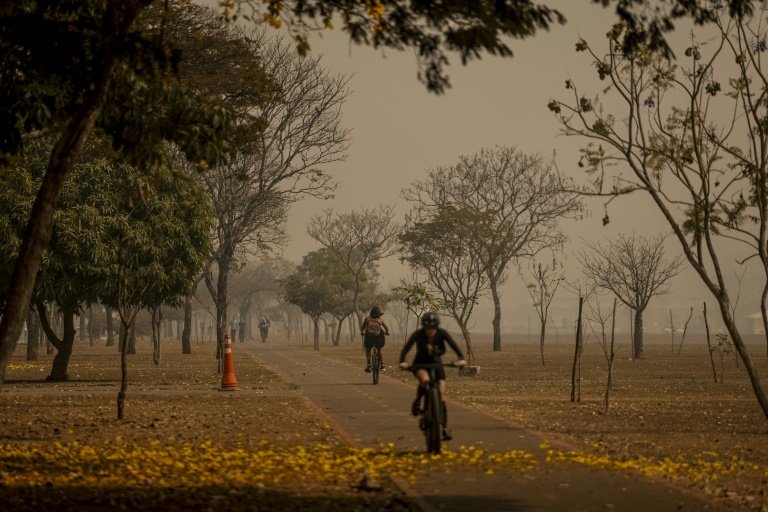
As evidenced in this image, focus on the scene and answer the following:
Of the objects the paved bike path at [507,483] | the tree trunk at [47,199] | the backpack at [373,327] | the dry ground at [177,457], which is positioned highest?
the tree trunk at [47,199]

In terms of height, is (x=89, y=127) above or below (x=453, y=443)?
above

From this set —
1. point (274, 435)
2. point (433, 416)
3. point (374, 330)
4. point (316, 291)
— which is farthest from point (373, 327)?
point (316, 291)

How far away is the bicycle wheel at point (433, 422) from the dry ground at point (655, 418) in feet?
7.00

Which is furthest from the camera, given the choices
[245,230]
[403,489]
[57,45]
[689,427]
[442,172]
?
[442,172]

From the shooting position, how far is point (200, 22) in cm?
2417

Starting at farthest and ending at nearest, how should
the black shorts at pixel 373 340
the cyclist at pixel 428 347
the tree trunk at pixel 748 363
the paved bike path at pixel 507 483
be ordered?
the black shorts at pixel 373 340
the tree trunk at pixel 748 363
the cyclist at pixel 428 347
the paved bike path at pixel 507 483

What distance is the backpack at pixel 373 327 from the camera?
86.9 ft

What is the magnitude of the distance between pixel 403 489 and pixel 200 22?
52.0 ft

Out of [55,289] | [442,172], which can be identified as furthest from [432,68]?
[442,172]

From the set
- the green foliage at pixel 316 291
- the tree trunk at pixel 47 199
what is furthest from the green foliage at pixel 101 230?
the green foliage at pixel 316 291

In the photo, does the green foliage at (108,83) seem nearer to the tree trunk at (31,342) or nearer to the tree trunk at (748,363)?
the tree trunk at (748,363)

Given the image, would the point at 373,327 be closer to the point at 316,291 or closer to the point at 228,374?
the point at 228,374

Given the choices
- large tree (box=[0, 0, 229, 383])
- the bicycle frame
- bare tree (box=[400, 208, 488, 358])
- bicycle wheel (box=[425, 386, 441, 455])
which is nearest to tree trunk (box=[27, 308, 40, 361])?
bare tree (box=[400, 208, 488, 358])

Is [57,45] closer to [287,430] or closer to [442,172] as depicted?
[287,430]
